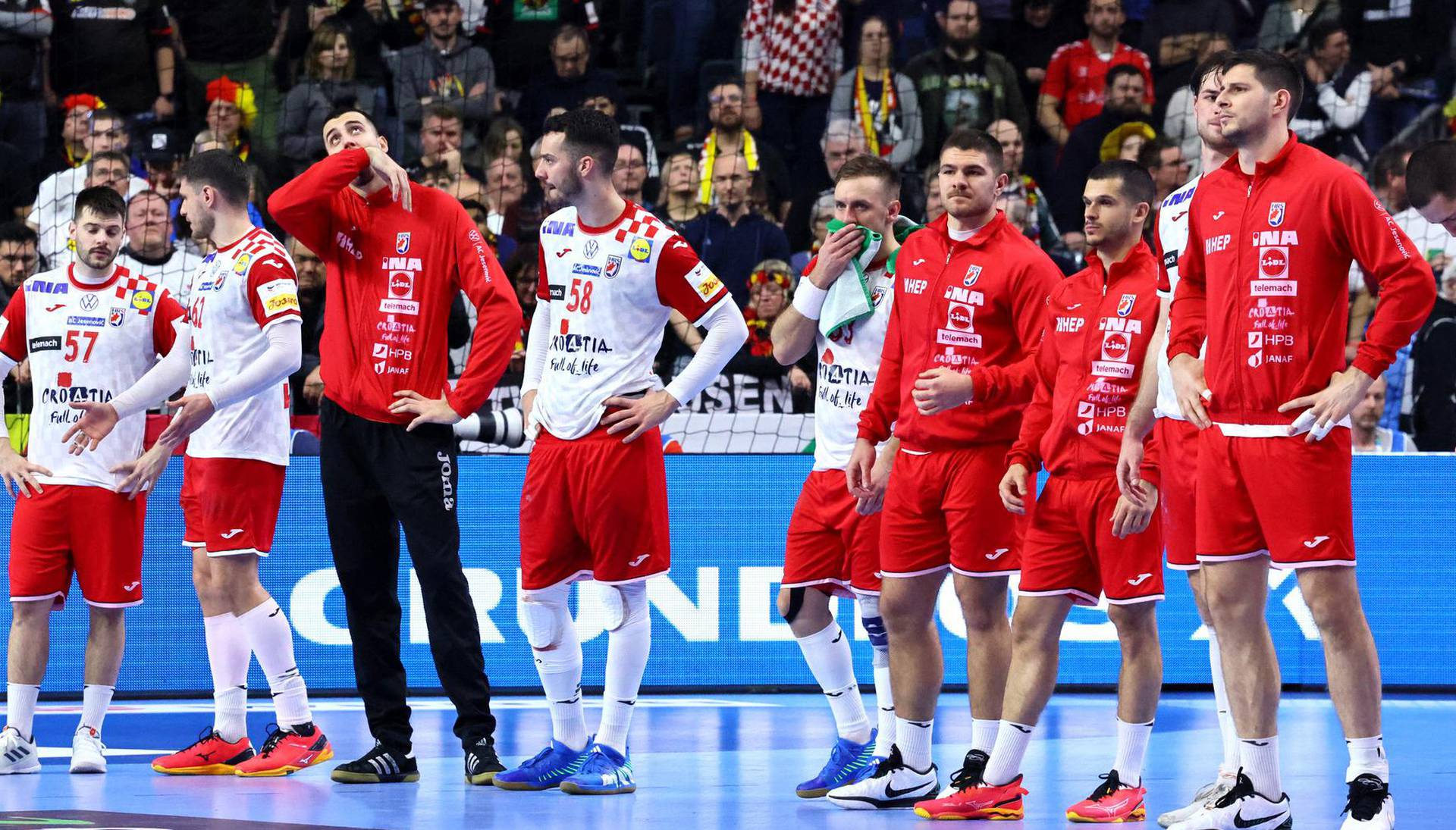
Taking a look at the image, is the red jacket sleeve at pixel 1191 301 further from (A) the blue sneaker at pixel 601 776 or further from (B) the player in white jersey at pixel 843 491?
(A) the blue sneaker at pixel 601 776

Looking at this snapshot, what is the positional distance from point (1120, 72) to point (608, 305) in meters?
7.62

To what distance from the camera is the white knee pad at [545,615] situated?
677cm

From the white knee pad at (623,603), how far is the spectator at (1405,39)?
31.4ft

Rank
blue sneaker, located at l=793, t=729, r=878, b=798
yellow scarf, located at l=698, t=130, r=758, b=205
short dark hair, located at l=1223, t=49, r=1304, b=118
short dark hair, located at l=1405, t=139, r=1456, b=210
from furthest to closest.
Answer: yellow scarf, located at l=698, t=130, r=758, b=205 < blue sneaker, located at l=793, t=729, r=878, b=798 < short dark hair, located at l=1405, t=139, r=1456, b=210 < short dark hair, located at l=1223, t=49, r=1304, b=118

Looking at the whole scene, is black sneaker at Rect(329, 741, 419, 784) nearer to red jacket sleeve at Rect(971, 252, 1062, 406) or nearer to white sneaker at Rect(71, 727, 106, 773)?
white sneaker at Rect(71, 727, 106, 773)

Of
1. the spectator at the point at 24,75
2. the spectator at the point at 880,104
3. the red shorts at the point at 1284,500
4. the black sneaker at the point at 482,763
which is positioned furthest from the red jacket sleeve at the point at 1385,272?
the spectator at the point at 24,75

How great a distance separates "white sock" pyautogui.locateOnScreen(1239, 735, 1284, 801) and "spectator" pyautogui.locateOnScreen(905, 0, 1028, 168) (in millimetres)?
8281

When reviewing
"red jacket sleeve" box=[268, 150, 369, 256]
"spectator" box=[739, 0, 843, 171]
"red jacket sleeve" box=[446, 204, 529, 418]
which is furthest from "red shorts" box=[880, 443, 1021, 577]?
"spectator" box=[739, 0, 843, 171]

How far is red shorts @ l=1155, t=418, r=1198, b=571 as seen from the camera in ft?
20.2

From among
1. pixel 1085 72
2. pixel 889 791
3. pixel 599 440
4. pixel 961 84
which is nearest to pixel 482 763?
pixel 599 440

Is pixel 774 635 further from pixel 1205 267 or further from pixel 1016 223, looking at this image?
pixel 1205 267

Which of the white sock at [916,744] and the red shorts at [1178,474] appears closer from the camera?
the red shorts at [1178,474]

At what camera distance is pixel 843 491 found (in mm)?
6891

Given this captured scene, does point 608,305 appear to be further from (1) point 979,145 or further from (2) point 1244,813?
(2) point 1244,813
